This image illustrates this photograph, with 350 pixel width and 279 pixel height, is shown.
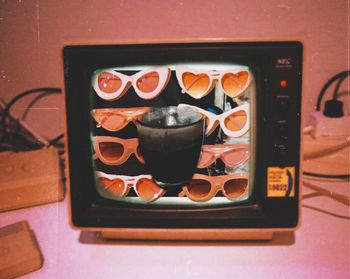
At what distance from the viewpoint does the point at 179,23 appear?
3.24ft

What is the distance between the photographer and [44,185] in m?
0.88

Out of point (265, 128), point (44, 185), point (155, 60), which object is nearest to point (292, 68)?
point (265, 128)

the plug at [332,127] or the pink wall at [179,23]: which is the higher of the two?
the pink wall at [179,23]

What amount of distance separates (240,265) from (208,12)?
1.95ft

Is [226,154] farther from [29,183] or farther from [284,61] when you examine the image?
[29,183]

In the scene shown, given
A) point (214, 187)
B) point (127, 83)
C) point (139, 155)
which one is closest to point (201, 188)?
point (214, 187)

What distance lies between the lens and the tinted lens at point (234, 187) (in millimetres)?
734

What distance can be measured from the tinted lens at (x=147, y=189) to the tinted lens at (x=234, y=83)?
0.22m

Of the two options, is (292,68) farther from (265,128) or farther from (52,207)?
(52,207)

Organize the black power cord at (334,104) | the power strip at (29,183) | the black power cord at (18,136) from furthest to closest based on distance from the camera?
1. the black power cord at (18,136)
2. the black power cord at (334,104)
3. the power strip at (29,183)

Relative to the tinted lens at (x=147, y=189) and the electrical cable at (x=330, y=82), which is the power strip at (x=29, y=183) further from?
the electrical cable at (x=330, y=82)

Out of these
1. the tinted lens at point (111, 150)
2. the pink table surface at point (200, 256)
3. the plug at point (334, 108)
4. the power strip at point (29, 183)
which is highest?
the plug at point (334, 108)

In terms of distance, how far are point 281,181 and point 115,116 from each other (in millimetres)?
314

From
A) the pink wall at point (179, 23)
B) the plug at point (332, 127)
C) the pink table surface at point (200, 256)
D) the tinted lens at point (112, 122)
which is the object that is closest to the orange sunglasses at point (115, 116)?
the tinted lens at point (112, 122)
